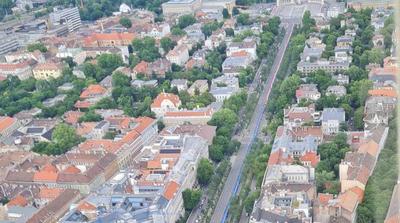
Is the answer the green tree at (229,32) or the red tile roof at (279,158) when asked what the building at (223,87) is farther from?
the green tree at (229,32)

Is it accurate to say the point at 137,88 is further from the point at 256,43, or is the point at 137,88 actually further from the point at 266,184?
the point at 266,184

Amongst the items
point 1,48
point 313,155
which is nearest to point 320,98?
point 313,155

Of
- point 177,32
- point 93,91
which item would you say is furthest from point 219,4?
point 93,91

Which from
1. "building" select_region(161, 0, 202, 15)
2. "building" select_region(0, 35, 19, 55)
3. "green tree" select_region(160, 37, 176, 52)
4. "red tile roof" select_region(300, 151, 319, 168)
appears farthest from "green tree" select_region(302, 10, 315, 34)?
"building" select_region(0, 35, 19, 55)

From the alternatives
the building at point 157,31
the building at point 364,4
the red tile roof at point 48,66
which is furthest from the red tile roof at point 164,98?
the building at point 364,4

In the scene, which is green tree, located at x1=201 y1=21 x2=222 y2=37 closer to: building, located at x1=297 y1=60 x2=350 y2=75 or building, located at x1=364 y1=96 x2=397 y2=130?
building, located at x1=297 y1=60 x2=350 y2=75

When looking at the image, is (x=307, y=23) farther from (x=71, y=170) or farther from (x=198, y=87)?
(x=71, y=170)
